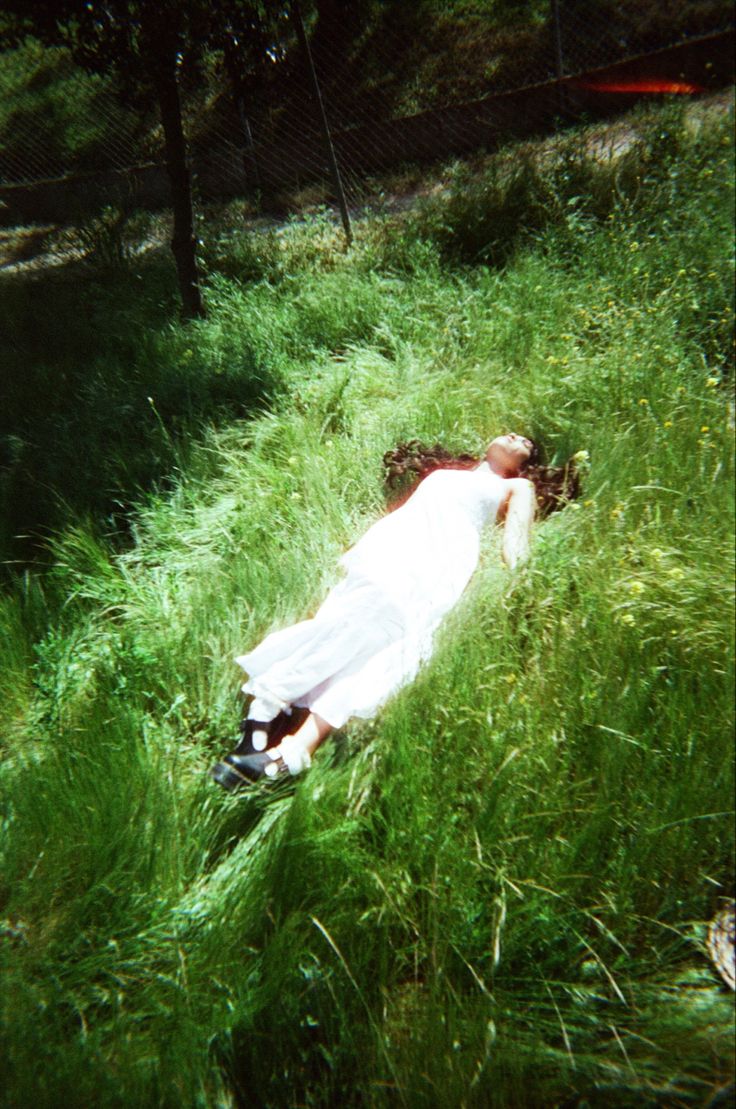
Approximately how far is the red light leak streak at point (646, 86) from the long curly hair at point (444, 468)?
394 centimetres

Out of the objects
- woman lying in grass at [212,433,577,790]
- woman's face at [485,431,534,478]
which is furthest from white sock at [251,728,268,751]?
woman's face at [485,431,534,478]

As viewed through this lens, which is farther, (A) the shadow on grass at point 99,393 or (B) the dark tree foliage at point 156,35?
(B) the dark tree foliage at point 156,35

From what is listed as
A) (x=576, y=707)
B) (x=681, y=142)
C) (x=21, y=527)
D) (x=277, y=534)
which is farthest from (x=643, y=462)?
(x=681, y=142)

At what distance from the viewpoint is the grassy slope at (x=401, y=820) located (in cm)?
176

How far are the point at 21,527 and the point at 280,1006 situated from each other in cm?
301

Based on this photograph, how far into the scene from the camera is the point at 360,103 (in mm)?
7035

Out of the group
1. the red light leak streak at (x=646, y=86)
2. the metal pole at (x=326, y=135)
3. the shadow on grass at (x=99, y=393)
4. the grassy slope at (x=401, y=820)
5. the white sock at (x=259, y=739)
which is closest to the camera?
the grassy slope at (x=401, y=820)

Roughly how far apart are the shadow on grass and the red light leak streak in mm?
3893

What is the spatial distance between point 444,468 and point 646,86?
4466 mm

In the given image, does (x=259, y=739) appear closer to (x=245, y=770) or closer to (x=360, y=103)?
(x=245, y=770)

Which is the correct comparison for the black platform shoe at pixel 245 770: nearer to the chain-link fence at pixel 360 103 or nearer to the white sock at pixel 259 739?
the white sock at pixel 259 739

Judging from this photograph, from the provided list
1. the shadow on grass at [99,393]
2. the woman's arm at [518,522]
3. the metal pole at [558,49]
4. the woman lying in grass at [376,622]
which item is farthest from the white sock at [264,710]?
the metal pole at [558,49]

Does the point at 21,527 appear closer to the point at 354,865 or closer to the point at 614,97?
the point at 354,865

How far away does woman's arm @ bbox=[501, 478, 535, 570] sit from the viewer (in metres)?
3.12
